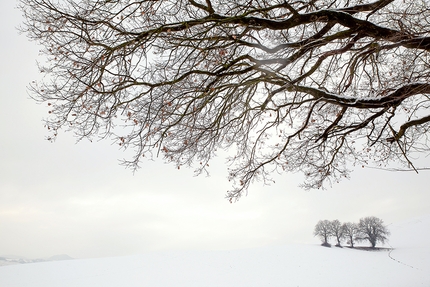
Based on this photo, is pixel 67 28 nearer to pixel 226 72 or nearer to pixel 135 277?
pixel 226 72

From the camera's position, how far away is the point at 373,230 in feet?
139

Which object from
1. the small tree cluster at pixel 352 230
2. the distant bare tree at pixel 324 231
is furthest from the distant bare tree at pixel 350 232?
the distant bare tree at pixel 324 231

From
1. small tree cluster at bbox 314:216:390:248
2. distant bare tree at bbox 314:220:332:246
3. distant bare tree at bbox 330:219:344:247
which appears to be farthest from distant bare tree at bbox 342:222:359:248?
distant bare tree at bbox 314:220:332:246

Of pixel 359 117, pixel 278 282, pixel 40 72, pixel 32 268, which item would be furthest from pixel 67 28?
pixel 32 268

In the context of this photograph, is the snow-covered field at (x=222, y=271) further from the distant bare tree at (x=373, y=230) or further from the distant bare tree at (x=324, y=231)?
the distant bare tree at (x=324, y=231)

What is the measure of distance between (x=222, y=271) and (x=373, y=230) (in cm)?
3434

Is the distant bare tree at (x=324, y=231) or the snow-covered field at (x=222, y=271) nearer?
the snow-covered field at (x=222, y=271)

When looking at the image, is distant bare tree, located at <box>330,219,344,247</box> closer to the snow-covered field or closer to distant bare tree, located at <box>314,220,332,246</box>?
distant bare tree, located at <box>314,220,332,246</box>

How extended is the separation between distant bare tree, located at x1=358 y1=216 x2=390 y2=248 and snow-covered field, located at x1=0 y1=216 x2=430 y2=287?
15.3 meters

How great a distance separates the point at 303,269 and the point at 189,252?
976 cm

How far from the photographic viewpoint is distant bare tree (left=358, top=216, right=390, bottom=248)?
4125 cm


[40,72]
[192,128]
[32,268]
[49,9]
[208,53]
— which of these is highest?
[49,9]

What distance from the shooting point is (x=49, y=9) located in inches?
185

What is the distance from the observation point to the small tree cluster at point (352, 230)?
42.2 m
